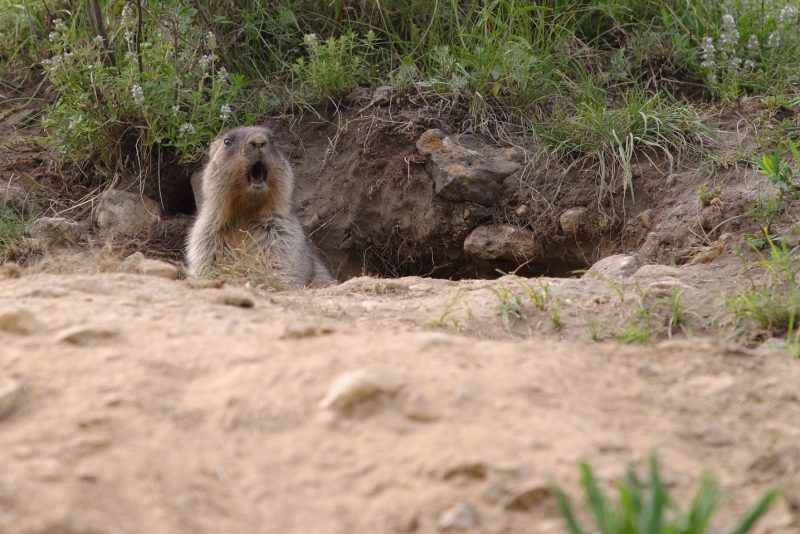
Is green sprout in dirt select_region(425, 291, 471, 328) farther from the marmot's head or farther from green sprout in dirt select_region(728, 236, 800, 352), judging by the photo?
the marmot's head

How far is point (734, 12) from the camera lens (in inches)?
265

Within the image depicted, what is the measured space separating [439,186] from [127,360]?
4.14m

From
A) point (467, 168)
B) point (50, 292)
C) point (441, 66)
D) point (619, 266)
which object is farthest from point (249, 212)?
point (50, 292)

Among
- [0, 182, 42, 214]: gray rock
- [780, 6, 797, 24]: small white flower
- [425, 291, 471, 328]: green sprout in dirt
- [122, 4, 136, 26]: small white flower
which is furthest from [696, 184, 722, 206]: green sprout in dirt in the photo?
[0, 182, 42, 214]: gray rock

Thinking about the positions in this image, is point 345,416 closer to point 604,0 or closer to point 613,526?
point 613,526

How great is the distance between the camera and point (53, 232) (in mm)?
6121

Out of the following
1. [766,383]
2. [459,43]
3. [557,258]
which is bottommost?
[557,258]

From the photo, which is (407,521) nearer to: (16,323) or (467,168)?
(16,323)

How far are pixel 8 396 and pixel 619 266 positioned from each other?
12.1 feet

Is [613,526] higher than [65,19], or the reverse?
[65,19]

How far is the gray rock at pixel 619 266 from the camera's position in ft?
16.3

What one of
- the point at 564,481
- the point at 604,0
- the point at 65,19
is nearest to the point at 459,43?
the point at 604,0

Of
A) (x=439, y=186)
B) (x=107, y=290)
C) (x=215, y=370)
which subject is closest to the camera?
(x=215, y=370)

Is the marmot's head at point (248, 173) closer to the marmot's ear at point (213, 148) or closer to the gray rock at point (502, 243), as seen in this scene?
the marmot's ear at point (213, 148)
